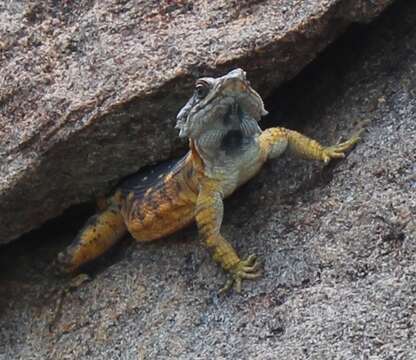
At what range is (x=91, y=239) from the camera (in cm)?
508

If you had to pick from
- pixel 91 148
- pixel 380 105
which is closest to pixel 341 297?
pixel 380 105

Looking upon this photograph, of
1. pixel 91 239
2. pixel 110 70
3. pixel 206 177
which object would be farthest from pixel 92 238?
pixel 110 70

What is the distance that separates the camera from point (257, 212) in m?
4.69

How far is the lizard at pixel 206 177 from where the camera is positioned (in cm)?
428

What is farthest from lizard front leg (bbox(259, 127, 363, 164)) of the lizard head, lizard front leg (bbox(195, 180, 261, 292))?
lizard front leg (bbox(195, 180, 261, 292))

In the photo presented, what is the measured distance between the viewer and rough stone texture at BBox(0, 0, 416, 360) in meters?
3.93

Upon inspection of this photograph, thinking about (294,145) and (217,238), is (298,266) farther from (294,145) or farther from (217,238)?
(294,145)

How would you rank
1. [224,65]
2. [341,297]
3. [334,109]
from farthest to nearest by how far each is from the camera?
[334,109] → [224,65] → [341,297]

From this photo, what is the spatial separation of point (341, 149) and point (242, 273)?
0.72m

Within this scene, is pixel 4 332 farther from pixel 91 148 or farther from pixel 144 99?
pixel 144 99

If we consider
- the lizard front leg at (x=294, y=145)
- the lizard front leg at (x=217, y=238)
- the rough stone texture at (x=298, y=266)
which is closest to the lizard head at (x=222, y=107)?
the lizard front leg at (x=294, y=145)

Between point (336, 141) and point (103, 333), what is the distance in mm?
1383

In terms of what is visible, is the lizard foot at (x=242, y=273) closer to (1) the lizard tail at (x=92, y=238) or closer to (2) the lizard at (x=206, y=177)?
(2) the lizard at (x=206, y=177)

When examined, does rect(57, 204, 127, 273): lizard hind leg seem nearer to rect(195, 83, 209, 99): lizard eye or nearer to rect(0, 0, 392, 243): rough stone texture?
rect(0, 0, 392, 243): rough stone texture
